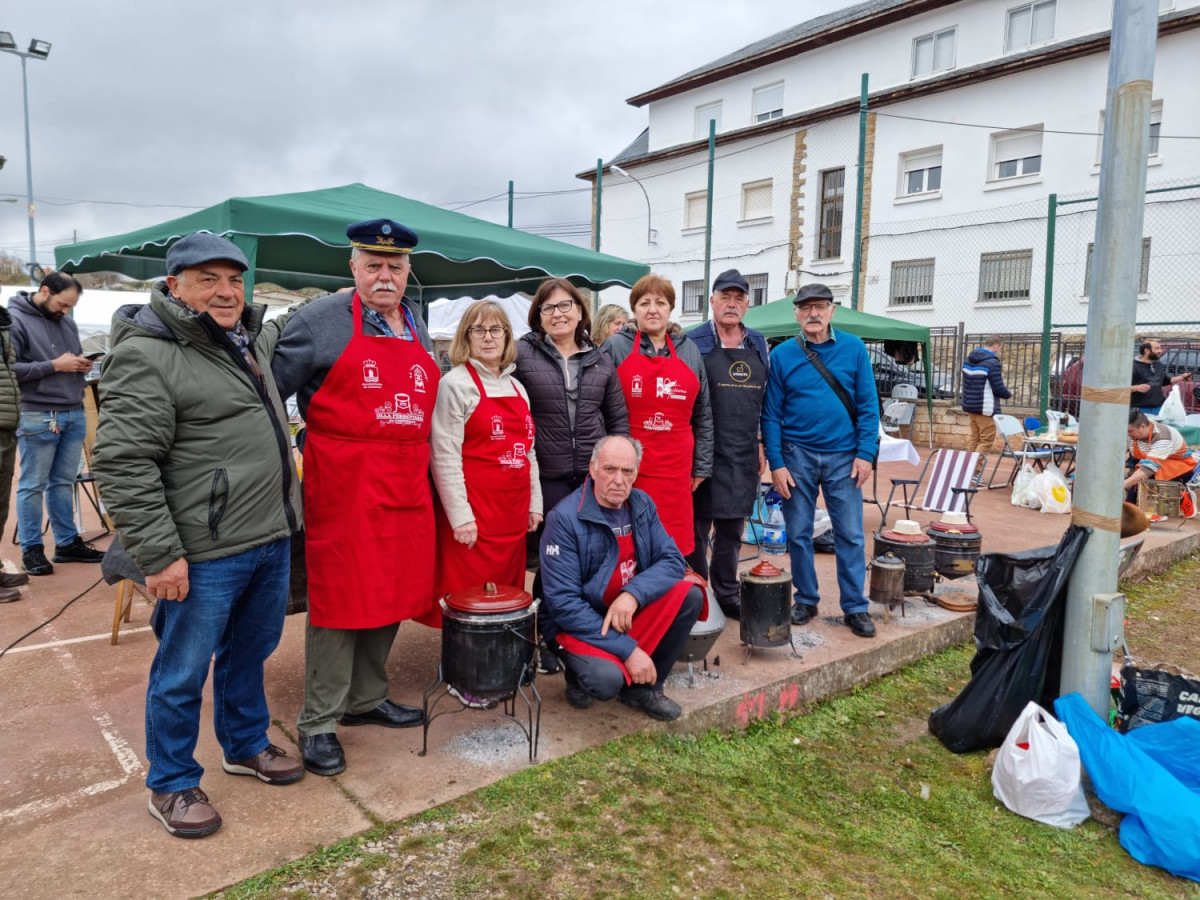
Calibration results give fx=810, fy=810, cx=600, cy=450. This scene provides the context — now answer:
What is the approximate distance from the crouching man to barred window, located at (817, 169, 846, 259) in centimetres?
1921

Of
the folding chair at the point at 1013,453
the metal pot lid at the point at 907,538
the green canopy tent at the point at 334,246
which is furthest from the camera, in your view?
the folding chair at the point at 1013,453

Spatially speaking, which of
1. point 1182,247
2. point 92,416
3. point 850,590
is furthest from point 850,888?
point 1182,247

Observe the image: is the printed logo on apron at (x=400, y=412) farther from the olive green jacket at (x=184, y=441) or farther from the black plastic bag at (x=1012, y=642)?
the black plastic bag at (x=1012, y=642)

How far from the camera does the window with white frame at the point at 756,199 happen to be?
72.5 feet

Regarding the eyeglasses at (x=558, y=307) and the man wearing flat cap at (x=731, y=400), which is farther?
the man wearing flat cap at (x=731, y=400)

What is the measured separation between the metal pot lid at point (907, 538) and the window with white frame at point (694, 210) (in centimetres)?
1947

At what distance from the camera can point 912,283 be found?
19391mm

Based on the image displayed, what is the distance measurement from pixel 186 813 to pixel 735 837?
5.78 ft

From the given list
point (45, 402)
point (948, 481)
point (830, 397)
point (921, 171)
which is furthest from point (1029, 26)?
point (45, 402)

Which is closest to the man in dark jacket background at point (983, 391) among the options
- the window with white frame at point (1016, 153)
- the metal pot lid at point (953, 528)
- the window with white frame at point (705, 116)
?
the metal pot lid at point (953, 528)

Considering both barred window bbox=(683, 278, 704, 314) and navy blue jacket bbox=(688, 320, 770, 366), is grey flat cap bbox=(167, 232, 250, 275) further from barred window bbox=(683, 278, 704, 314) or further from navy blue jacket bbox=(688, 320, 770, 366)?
barred window bbox=(683, 278, 704, 314)

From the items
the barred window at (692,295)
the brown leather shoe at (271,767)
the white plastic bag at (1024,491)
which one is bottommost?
the brown leather shoe at (271,767)

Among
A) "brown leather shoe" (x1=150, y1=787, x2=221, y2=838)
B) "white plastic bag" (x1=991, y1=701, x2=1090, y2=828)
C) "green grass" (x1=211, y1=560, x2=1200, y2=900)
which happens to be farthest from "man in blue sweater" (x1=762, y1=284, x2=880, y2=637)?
"brown leather shoe" (x1=150, y1=787, x2=221, y2=838)

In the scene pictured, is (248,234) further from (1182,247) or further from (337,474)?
(1182,247)
